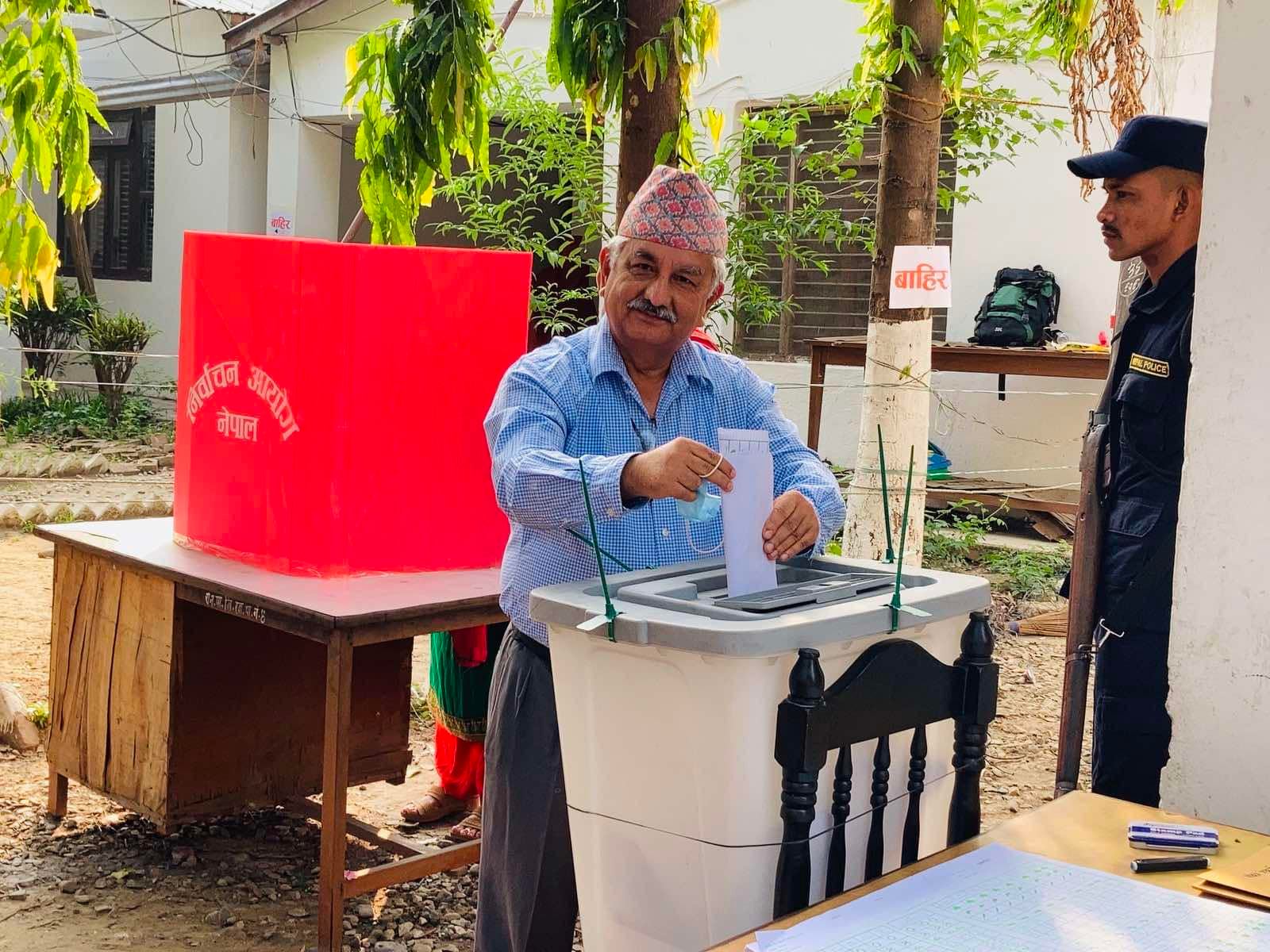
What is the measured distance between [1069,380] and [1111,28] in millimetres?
4054

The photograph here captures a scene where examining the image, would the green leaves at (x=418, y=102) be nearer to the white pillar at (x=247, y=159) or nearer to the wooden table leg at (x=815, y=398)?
the wooden table leg at (x=815, y=398)

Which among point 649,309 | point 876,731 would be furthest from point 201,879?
point 876,731

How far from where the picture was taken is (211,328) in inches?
148

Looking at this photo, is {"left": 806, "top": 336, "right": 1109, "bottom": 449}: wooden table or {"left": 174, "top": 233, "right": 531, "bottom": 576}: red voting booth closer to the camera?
{"left": 174, "top": 233, "right": 531, "bottom": 576}: red voting booth

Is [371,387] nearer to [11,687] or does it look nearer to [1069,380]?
[11,687]

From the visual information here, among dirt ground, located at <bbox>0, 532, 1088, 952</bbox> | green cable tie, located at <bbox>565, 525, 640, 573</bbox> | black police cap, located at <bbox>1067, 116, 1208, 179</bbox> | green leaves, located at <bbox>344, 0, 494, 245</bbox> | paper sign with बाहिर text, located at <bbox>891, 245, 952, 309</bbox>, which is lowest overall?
dirt ground, located at <bbox>0, 532, 1088, 952</bbox>

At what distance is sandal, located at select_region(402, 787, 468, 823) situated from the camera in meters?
4.32

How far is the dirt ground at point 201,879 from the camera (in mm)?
3535

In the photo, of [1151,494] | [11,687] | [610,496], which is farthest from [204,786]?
[1151,494]

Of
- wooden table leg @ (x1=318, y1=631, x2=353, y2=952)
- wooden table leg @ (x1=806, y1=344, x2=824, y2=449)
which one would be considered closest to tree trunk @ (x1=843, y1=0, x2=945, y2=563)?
wooden table leg @ (x1=318, y1=631, x2=353, y2=952)

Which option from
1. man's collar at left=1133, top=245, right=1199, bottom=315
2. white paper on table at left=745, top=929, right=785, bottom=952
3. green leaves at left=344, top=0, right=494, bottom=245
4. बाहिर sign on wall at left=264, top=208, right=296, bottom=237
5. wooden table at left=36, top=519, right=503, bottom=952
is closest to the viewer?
white paper on table at left=745, top=929, right=785, bottom=952

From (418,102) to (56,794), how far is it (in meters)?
2.37

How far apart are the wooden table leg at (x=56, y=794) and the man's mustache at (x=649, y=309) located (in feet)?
9.14

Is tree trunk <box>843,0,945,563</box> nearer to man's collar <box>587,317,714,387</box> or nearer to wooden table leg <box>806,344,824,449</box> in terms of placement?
man's collar <box>587,317,714,387</box>
